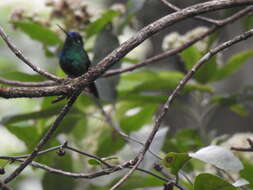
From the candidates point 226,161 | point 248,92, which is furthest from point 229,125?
point 226,161

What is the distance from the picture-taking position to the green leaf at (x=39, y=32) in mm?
2998

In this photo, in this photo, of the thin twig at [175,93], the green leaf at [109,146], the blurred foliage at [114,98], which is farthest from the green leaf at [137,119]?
the thin twig at [175,93]

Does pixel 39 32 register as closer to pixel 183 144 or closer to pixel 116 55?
pixel 183 144

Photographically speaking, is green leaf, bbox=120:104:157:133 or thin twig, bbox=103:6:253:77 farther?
green leaf, bbox=120:104:157:133

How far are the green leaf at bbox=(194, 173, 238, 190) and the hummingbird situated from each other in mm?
1287

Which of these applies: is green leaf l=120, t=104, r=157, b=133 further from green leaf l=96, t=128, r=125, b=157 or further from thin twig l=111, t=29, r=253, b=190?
thin twig l=111, t=29, r=253, b=190

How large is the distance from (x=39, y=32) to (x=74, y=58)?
268 mm

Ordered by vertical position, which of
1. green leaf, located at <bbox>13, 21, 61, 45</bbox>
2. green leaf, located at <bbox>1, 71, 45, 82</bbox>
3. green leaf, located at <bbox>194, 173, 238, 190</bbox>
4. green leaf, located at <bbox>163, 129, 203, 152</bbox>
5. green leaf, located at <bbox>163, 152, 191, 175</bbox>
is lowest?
green leaf, located at <bbox>194, 173, 238, 190</bbox>

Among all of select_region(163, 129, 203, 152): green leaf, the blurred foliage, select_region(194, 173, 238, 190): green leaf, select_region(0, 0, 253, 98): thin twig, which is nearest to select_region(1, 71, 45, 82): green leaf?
the blurred foliage

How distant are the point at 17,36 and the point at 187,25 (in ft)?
7.79

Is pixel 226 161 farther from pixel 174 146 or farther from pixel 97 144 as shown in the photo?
pixel 97 144

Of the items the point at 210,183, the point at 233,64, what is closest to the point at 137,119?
the point at 233,64

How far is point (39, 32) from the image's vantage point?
9.95 ft

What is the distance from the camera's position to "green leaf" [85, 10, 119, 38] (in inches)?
119
